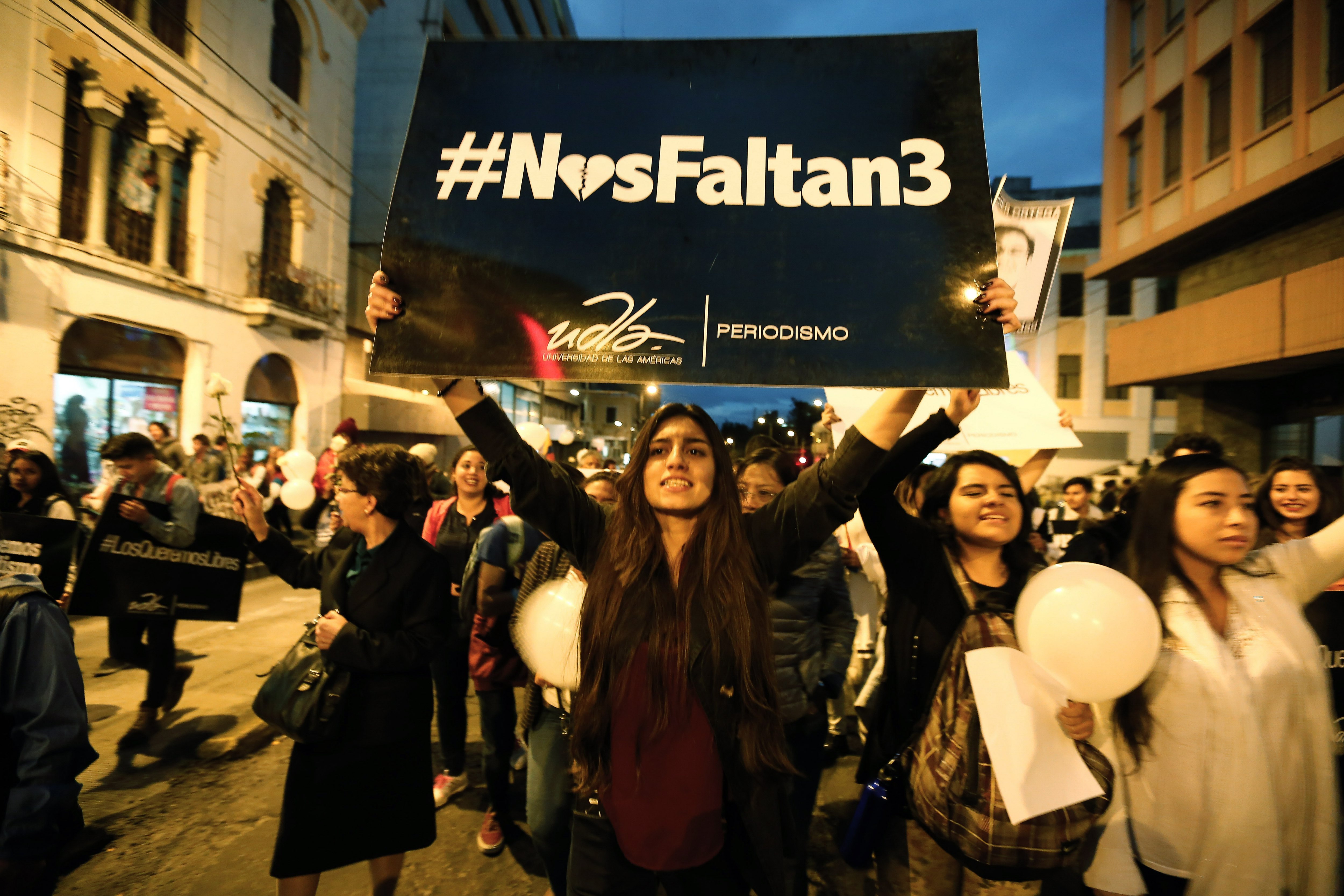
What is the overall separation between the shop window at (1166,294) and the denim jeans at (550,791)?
26872 mm

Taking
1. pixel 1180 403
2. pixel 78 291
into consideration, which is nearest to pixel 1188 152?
pixel 1180 403

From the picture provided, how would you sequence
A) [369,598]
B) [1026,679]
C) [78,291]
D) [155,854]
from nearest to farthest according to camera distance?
[1026,679], [369,598], [155,854], [78,291]

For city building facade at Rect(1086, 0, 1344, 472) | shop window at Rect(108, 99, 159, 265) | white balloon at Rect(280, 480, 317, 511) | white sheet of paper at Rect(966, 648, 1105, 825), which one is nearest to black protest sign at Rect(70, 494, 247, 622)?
white balloon at Rect(280, 480, 317, 511)

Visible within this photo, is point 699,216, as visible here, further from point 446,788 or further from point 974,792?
point 446,788

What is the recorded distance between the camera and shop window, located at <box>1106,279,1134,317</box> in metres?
24.5

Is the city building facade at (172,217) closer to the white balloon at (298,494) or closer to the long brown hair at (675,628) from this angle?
the white balloon at (298,494)

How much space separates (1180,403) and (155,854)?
629 inches

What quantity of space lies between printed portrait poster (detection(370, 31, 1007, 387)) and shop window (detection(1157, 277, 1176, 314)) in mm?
26282

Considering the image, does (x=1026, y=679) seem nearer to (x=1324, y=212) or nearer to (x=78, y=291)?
(x=1324, y=212)

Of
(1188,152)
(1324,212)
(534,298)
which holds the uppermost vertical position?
(1188,152)

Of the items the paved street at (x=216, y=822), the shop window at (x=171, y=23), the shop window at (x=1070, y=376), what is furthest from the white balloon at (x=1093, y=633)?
the shop window at (x=1070, y=376)

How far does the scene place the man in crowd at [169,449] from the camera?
32.2 feet

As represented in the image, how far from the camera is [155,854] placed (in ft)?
10.2

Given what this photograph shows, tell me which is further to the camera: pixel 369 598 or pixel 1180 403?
pixel 1180 403
